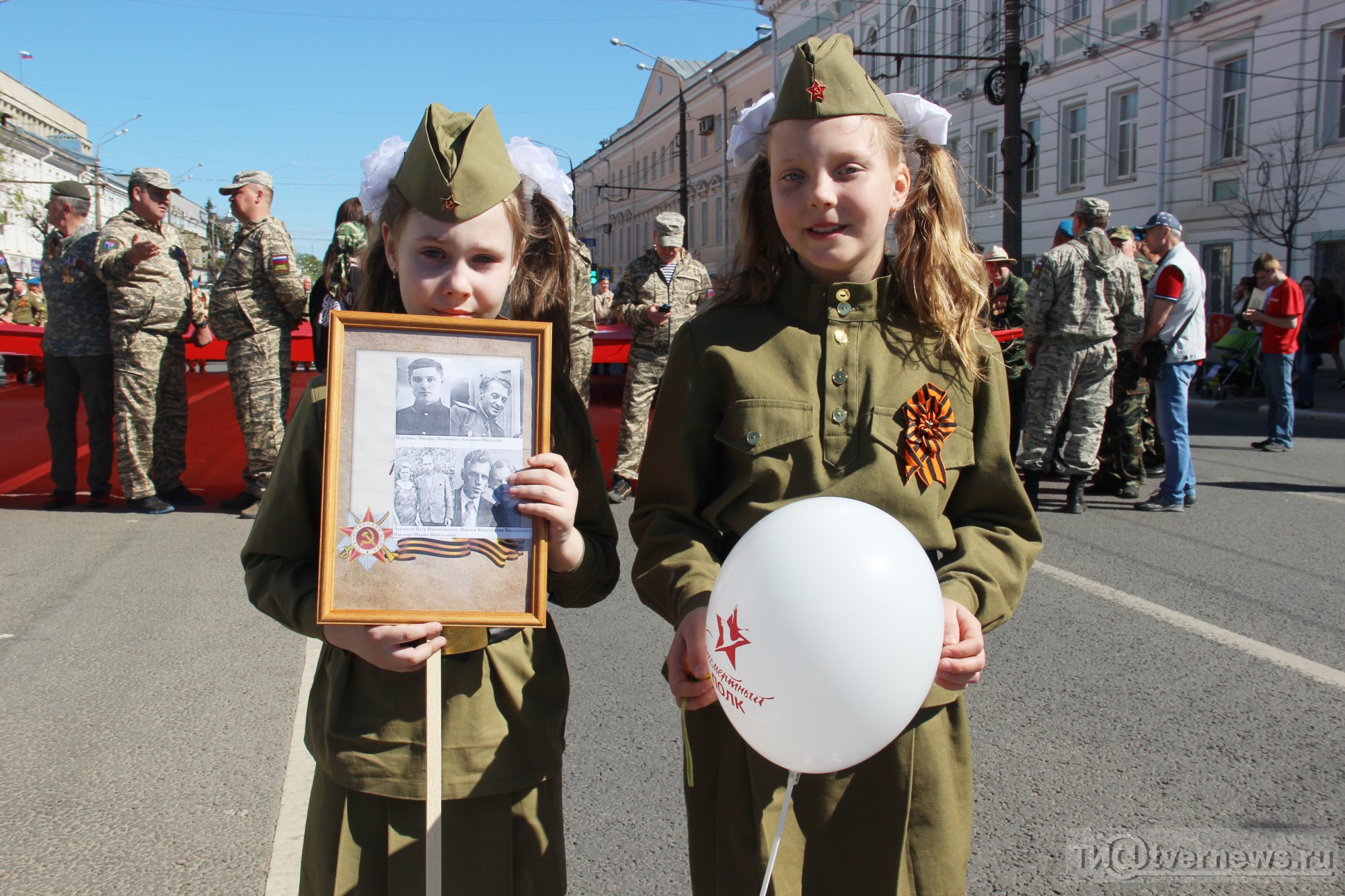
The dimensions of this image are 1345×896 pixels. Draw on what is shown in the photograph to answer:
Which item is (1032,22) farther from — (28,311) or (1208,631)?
(1208,631)

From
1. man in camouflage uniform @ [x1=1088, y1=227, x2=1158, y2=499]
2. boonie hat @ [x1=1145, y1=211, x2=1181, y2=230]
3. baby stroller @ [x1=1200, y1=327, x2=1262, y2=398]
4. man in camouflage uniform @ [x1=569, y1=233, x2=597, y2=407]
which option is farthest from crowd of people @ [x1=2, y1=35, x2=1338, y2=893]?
baby stroller @ [x1=1200, y1=327, x2=1262, y2=398]

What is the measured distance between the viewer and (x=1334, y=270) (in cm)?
1814

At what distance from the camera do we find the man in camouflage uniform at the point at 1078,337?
273 inches

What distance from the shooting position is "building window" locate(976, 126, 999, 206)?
27.7 meters

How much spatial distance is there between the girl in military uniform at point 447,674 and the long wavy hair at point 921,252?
42cm

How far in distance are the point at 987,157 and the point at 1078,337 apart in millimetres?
23207

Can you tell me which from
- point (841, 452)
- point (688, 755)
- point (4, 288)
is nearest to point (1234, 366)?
point (841, 452)

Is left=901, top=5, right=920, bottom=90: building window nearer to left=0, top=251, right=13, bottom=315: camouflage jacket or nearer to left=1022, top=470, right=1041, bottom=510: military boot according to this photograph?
left=0, top=251, right=13, bottom=315: camouflage jacket

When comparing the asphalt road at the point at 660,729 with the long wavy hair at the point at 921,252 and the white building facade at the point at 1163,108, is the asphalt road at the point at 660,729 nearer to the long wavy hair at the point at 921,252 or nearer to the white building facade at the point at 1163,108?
the long wavy hair at the point at 921,252

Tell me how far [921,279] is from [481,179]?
76cm

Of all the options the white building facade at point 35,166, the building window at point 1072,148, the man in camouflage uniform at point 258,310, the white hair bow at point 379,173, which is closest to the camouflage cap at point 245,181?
the man in camouflage uniform at point 258,310

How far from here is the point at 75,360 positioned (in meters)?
6.84

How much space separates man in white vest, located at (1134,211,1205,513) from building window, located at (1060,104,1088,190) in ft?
62.5

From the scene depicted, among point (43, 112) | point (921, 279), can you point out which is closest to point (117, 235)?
point (921, 279)
